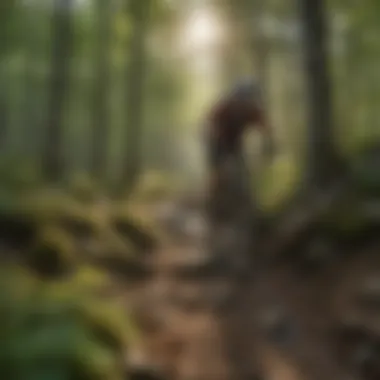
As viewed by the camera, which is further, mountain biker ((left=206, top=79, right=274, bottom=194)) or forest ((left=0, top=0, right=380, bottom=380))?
mountain biker ((left=206, top=79, right=274, bottom=194))

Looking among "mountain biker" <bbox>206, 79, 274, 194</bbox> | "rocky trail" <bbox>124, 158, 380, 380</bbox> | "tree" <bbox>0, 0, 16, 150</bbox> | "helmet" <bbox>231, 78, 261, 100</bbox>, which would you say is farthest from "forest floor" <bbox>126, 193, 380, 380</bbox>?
"tree" <bbox>0, 0, 16, 150</bbox>

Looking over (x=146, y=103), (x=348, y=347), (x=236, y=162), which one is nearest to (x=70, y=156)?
(x=146, y=103)

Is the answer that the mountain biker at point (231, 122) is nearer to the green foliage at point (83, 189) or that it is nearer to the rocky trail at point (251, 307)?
the rocky trail at point (251, 307)

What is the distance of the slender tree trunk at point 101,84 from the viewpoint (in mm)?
1439

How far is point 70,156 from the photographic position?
140 centimetres

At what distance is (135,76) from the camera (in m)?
1.44

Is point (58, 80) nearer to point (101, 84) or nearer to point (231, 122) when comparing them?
point (101, 84)

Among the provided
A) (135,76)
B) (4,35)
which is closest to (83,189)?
(135,76)

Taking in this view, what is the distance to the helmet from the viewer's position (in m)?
1.43

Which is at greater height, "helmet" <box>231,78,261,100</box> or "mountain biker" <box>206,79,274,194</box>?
"helmet" <box>231,78,261,100</box>

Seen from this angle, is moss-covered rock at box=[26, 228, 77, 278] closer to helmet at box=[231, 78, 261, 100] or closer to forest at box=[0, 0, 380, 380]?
forest at box=[0, 0, 380, 380]

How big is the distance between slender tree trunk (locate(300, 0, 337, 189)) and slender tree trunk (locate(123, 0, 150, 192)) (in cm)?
35

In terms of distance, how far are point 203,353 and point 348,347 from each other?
0.94 feet

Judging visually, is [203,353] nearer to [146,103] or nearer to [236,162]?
[236,162]
